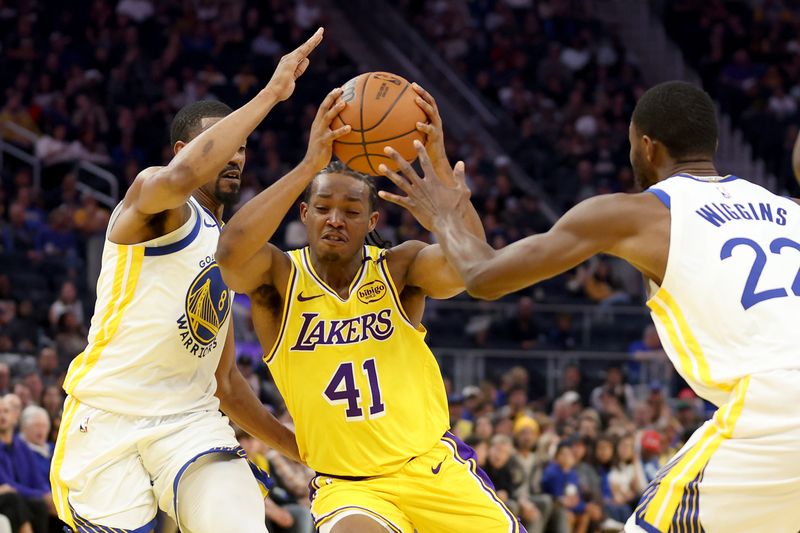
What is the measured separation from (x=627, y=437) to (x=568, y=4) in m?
12.4

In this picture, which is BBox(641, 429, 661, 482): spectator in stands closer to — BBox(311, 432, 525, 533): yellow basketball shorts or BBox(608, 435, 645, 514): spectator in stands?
BBox(608, 435, 645, 514): spectator in stands

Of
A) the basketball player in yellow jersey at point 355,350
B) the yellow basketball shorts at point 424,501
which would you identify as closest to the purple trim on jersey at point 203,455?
the basketball player in yellow jersey at point 355,350

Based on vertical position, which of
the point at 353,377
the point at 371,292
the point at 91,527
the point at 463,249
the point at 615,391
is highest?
the point at 463,249

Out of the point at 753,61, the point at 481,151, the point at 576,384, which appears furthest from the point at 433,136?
the point at 753,61

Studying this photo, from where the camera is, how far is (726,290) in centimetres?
415

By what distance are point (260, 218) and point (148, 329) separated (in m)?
0.75

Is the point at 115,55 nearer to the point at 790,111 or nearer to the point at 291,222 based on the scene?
the point at 291,222

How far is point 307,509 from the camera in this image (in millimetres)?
10703

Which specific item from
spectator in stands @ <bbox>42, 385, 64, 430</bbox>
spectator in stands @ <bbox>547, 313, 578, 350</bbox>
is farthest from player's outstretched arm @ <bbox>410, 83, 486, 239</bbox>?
spectator in stands @ <bbox>547, 313, 578, 350</bbox>

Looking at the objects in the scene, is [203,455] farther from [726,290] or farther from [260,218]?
[726,290]

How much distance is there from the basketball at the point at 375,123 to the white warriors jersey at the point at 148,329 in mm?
838

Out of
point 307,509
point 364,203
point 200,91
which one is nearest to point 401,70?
point 200,91

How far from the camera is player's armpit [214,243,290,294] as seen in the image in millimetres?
5258

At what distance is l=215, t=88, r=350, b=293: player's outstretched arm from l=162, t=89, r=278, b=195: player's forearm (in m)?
0.23
